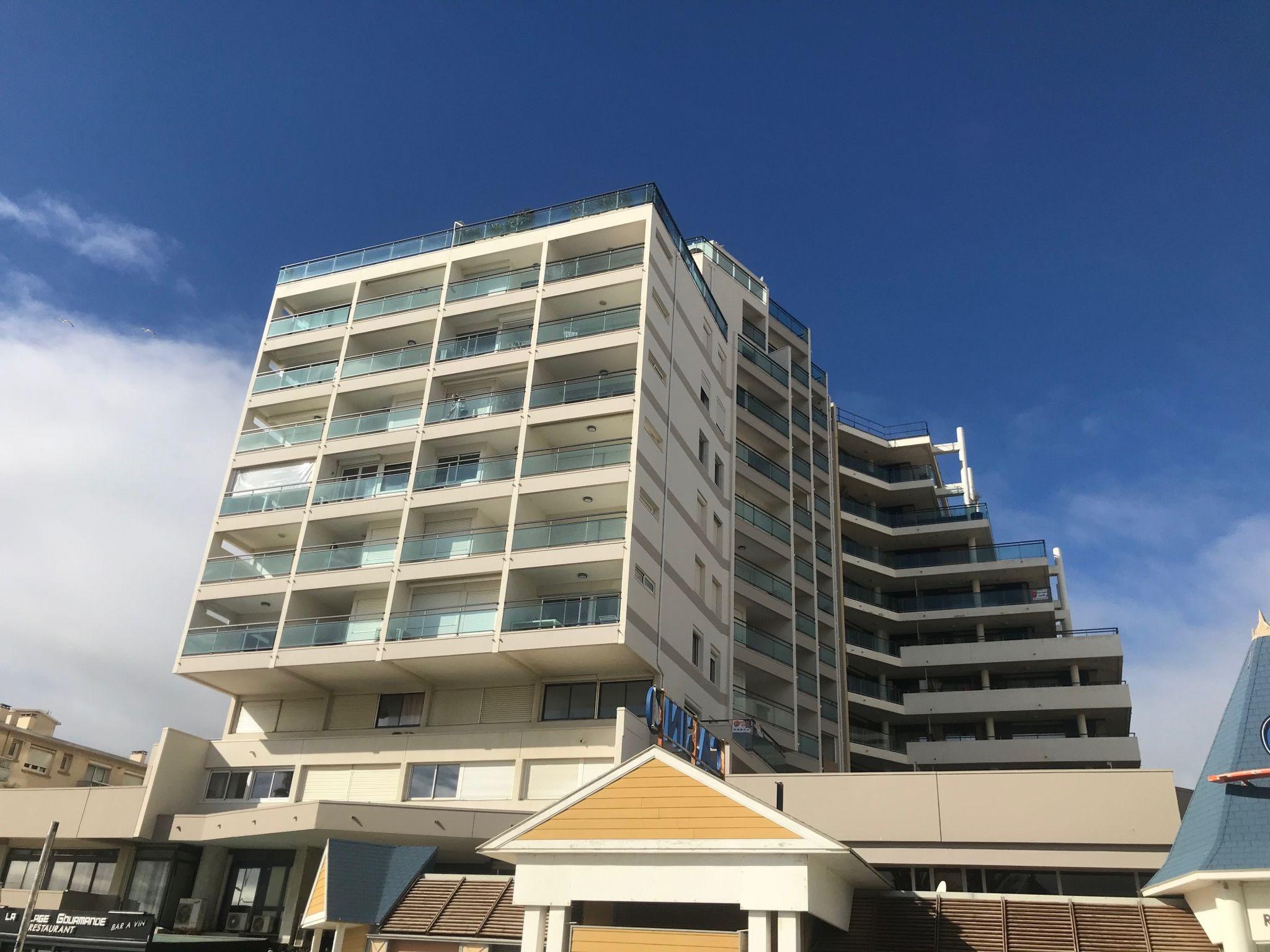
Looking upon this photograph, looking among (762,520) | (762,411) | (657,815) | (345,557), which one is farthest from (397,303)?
(657,815)

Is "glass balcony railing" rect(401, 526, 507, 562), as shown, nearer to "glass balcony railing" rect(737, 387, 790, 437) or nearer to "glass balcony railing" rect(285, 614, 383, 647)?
"glass balcony railing" rect(285, 614, 383, 647)

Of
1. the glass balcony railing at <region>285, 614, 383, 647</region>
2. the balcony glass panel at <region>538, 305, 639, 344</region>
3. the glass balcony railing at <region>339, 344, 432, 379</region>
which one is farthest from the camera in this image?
the glass balcony railing at <region>339, 344, 432, 379</region>

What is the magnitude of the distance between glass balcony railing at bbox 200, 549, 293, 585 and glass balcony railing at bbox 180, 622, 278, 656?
1996mm

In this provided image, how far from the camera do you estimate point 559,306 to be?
140 ft

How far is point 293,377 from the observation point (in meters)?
45.8

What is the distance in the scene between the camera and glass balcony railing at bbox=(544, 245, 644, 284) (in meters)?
41.9

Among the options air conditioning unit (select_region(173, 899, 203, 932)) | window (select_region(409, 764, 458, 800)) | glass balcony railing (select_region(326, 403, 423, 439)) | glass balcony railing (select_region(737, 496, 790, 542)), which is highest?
glass balcony railing (select_region(737, 496, 790, 542))

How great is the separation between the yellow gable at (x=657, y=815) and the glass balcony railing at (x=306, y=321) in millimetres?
32022

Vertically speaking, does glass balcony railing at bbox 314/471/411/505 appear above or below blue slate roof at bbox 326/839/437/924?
above

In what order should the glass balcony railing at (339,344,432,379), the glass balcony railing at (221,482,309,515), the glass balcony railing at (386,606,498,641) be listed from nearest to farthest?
the glass balcony railing at (386,606,498,641)
the glass balcony railing at (221,482,309,515)
the glass balcony railing at (339,344,432,379)

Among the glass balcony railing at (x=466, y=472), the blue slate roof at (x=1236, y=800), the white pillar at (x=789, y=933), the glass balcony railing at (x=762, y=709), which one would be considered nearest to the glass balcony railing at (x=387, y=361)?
the glass balcony railing at (x=466, y=472)

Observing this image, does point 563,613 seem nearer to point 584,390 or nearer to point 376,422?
point 584,390

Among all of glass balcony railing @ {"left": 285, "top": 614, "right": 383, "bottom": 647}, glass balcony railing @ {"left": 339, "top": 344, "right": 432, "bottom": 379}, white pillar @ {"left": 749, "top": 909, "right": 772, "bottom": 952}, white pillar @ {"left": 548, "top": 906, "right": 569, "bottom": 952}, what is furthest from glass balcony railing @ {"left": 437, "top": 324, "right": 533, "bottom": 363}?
white pillar @ {"left": 749, "top": 909, "right": 772, "bottom": 952}

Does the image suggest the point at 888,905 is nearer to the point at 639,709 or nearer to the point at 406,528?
the point at 639,709
